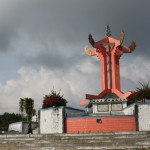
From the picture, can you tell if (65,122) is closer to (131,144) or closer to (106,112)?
(106,112)

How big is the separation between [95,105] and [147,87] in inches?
325

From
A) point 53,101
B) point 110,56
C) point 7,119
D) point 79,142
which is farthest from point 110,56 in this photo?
point 7,119

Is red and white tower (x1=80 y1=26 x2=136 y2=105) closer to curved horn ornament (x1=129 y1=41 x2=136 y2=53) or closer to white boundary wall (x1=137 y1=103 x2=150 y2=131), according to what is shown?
curved horn ornament (x1=129 y1=41 x2=136 y2=53)

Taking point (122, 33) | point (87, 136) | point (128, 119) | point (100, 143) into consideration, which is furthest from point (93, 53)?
point (100, 143)

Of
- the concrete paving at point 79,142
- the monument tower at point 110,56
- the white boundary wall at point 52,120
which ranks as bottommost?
the concrete paving at point 79,142

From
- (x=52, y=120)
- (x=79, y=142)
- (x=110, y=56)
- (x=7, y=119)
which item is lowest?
(x=79, y=142)

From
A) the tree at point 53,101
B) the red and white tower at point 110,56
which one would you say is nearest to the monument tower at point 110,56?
the red and white tower at point 110,56

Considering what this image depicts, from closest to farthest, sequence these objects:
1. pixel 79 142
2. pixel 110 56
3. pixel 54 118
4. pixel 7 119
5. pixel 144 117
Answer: pixel 79 142 → pixel 144 117 → pixel 54 118 → pixel 110 56 → pixel 7 119

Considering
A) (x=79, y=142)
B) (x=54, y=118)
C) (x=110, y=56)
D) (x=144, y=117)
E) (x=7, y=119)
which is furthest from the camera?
(x=7, y=119)

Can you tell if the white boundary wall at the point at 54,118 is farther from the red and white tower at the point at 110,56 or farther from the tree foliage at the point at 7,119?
the tree foliage at the point at 7,119

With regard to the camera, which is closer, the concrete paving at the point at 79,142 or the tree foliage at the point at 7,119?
the concrete paving at the point at 79,142

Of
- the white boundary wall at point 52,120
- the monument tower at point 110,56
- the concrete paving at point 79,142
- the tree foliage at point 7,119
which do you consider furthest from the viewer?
the tree foliage at point 7,119

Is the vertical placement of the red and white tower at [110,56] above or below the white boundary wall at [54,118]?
above

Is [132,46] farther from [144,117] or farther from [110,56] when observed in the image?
[144,117]
